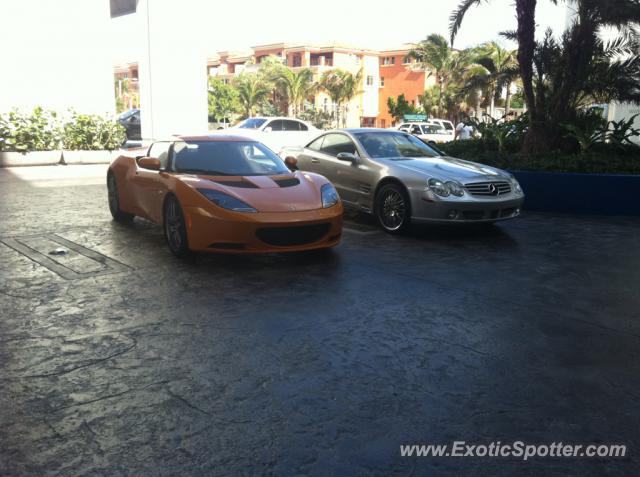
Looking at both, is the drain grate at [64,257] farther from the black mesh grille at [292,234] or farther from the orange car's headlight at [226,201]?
the black mesh grille at [292,234]

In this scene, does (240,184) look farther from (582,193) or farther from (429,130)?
(429,130)

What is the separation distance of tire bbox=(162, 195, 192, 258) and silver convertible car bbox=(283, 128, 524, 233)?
171cm

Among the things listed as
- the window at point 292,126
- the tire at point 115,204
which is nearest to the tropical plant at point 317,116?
the window at point 292,126

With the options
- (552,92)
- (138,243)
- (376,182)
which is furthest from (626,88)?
(138,243)

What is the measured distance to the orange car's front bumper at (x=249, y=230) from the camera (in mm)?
6383

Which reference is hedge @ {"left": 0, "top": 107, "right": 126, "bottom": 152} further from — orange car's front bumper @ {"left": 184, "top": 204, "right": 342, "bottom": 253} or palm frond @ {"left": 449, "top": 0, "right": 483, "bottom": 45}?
orange car's front bumper @ {"left": 184, "top": 204, "right": 342, "bottom": 253}

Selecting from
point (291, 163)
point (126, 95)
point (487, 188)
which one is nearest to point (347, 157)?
point (291, 163)

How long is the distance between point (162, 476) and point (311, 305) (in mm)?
2688

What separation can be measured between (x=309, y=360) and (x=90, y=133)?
55.9 feet

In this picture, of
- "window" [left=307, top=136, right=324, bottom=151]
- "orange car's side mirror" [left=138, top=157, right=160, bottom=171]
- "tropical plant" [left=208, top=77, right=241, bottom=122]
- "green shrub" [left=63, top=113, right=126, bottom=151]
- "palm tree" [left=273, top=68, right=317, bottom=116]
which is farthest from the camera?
"tropical plant" [left=208, top=77, right=241, bottom=122]

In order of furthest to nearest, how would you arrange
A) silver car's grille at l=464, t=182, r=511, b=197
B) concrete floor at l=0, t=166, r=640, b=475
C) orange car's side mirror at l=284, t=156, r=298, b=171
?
silver car's grille at l=464, t=182, r=511, b=197
orange car's side mirror at l=284, t=156, r=298, b=171
concrete floor at l=0, t=166, r=640, b=475

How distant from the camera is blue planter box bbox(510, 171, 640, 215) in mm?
10969

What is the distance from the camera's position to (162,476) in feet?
9.07

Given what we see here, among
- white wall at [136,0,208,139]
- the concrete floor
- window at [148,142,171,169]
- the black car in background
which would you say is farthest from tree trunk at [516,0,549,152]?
the black car in background
